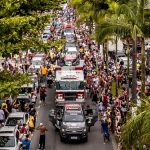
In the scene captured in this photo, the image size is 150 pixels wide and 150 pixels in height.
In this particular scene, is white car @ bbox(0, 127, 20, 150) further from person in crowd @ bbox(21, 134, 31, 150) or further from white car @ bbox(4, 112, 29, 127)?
white car @ bbox(4, 112, 29, 127)

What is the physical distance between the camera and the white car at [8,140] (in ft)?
77.6

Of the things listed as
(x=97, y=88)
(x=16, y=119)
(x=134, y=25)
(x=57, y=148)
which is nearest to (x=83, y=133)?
(x=57, y=148)

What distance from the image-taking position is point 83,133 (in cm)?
2756

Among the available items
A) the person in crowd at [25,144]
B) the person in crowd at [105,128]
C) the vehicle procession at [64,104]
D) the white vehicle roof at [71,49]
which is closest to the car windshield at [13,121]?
the vehicle procession at [64,104]

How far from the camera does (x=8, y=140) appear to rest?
2391 centimetres

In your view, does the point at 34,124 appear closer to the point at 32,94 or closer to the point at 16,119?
the point at 16,119

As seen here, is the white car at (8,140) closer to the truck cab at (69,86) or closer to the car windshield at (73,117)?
the car windshield at (73,117)

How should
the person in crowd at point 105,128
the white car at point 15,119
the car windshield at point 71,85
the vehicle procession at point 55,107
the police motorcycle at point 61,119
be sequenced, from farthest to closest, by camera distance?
1. the car windshield at point 71,85
2. the police motorcycle at point 61,119
3. the white car at point 15,119
4. the person in crowd at point 105,128
5. the vehicle procession at point 55,107

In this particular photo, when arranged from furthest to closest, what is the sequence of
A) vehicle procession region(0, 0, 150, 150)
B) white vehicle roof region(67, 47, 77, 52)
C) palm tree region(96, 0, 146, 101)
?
white vehicle roof region(67, 47, 77, 52)
palm tree region(96, 0, 146, 101)
vehicle procession region(0, 0, 150, 150)

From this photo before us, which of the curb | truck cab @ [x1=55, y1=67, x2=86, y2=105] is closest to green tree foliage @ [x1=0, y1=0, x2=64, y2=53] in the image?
the curb

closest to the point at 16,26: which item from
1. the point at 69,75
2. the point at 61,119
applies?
the point at 61,119

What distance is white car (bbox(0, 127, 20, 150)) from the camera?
931 inches

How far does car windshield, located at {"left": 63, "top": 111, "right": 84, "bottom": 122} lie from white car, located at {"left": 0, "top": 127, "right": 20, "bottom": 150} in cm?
406

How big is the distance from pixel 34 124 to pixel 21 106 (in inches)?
141
